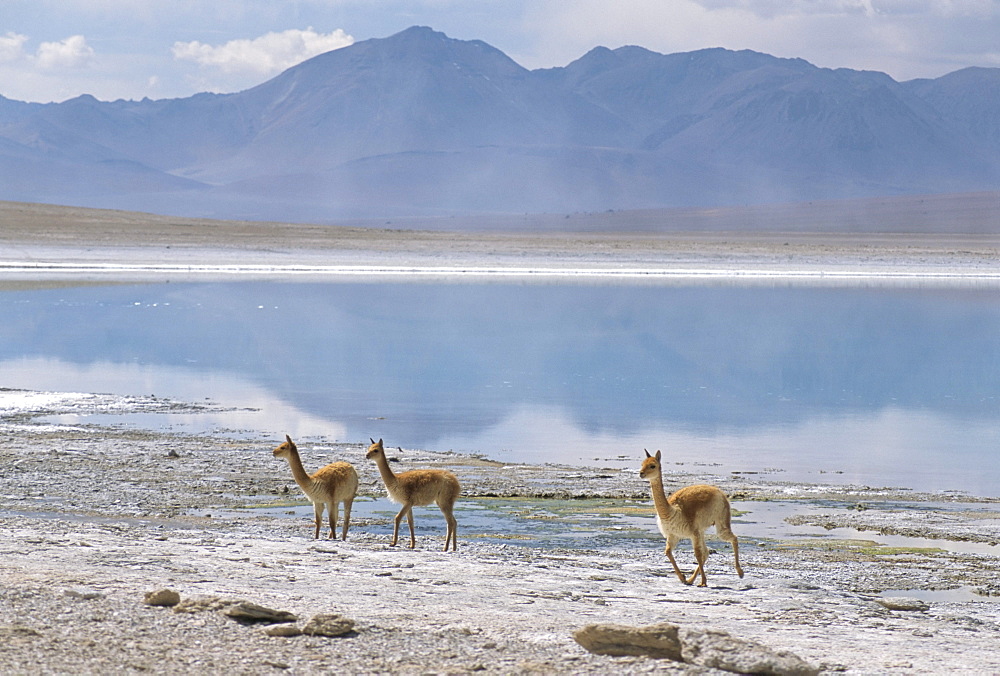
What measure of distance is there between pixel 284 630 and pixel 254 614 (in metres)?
0.21

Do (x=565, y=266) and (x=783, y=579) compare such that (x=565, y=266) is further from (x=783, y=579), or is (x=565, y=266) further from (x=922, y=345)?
(x=783, y=579)

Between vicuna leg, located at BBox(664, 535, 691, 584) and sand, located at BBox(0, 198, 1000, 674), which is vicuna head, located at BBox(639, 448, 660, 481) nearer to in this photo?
vicuna leg, located at BBox(664, 535, 691, 584)

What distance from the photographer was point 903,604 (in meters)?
6.73

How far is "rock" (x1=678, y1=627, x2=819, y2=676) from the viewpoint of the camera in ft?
17.4

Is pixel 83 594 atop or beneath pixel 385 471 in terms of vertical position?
beneath

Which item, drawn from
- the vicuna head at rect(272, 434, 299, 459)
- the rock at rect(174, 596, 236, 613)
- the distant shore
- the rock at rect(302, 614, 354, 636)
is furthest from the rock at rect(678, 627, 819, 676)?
the distant shore

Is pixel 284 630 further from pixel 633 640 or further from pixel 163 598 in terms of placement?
pixel 633 640

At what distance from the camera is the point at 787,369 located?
66.6 feet

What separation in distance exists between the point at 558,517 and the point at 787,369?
11.8 meters

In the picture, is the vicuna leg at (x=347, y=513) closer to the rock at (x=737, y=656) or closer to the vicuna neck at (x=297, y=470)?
the vicuna neck at (x=297, y=470)

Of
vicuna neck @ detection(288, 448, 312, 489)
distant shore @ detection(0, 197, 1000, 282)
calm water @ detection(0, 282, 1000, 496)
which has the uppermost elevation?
distant shore @ detection(0, 197, 1000, 282)

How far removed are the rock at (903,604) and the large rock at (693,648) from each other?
1474mm

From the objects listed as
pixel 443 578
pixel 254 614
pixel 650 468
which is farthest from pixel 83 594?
pixel 650 468

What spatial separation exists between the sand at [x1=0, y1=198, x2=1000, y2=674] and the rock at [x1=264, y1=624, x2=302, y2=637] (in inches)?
1.7
